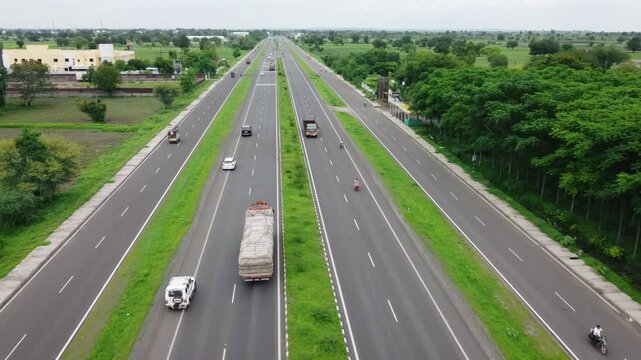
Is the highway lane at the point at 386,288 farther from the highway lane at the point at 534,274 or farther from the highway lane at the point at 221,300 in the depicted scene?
the highway lane at the point at 534,274

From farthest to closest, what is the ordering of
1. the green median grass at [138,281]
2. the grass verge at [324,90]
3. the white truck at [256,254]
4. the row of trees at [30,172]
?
the grass verge at [324,90] → the row of trees at [30,172] → the white truck at [256,254] → the green median grass at [138,281]

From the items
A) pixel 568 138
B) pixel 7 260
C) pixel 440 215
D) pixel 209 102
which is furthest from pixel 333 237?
pixel 209 102

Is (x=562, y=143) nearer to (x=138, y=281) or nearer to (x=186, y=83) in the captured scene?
(x=138, y=281)

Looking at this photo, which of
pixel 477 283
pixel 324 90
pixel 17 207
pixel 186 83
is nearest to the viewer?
pixel 477 283

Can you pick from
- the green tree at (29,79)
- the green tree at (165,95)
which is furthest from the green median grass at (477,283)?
the green tree at (29,79)

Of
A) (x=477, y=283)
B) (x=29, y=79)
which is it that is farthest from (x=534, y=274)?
(x=29, y=79)

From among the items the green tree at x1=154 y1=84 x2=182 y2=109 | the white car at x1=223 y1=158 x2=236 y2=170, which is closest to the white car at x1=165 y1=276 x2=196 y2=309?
the white car at x1=223 y1=158 x2=236 y2=170
